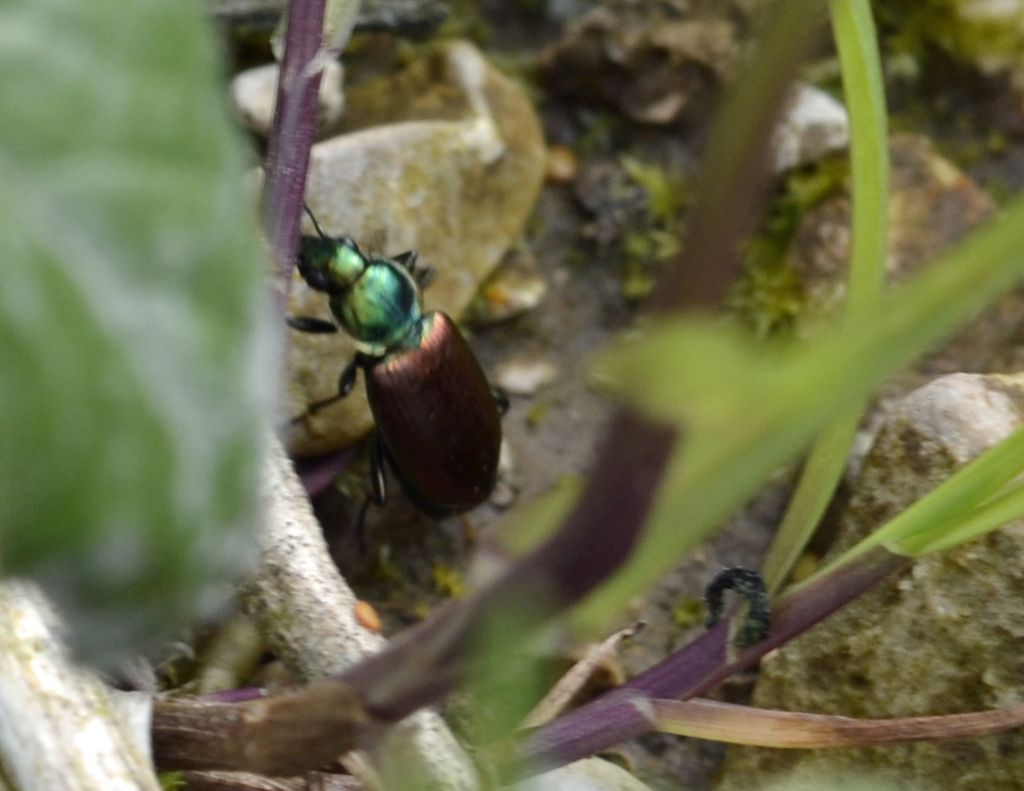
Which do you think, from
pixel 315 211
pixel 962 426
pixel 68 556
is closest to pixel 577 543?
pixel 68 556

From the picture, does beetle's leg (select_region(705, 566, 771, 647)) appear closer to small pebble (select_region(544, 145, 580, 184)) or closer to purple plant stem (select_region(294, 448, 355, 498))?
purple plant stem (select_region(294, 448, 355, 498))

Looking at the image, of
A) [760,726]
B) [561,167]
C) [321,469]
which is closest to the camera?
[760,726]

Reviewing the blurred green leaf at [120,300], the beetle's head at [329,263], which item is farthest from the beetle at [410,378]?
the blurred green leaf at [120,300]

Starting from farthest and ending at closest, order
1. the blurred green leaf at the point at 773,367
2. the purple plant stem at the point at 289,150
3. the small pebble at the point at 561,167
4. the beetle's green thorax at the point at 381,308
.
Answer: the small pebble at the point at 561,167 → the beetle's green thorax at the point at 381,308 → the purple plant stem at the point at 289,150 → the blurred green leaf at the point at 773,367

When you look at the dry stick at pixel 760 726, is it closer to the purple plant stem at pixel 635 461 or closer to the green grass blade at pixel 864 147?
the green grass blade at pixel 864 147

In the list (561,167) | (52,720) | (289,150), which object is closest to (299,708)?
(52,720)

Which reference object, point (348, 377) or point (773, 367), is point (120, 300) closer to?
point (773, 367)

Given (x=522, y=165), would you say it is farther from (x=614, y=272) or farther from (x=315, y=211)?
(x=315, y=211)
